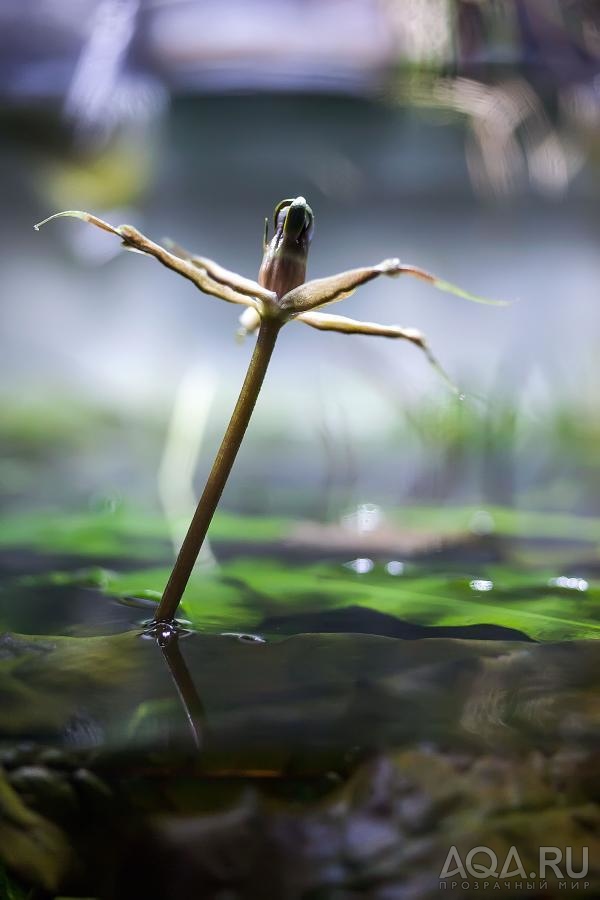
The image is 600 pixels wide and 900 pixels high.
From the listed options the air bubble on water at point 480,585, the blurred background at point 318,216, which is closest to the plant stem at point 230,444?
the air bubble on water at point 480,585

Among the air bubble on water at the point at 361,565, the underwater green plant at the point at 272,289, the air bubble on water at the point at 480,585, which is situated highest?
the underwater green plant at the point at 272,289

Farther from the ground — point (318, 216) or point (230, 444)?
point (318, 216)

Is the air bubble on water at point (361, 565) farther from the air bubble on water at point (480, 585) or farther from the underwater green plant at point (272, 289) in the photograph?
the underwater green plant at point (272, 289)

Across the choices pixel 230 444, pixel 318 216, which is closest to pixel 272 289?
pixel 230 444

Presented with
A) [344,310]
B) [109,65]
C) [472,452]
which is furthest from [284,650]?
[109,65]

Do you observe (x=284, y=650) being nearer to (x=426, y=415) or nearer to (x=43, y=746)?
(x=43, y=746)

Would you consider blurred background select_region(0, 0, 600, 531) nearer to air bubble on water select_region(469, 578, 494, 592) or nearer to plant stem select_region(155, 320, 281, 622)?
air bubble on water select_region(469, 578, 494, 592)

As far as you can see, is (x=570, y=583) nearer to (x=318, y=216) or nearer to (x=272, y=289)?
(x=272, y=289)
